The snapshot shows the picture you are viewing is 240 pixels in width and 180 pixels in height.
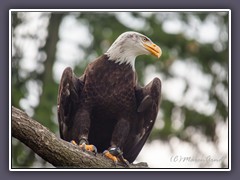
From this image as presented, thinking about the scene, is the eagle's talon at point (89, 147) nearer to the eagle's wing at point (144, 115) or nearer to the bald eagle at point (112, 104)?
the bald eagle at point (112, 104)

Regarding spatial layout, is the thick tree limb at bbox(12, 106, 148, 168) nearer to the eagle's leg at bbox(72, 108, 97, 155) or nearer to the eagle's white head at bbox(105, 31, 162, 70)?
the eagle's leg at bbox(72, 108, 97, 155)

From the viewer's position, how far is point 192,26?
7.88m

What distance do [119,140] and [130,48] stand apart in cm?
90

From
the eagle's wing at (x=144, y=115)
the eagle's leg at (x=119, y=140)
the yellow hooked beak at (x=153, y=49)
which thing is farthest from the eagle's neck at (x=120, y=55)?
the eagle's leg at (x=119, y=140)

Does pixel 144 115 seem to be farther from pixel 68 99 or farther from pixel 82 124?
pixel 68 99

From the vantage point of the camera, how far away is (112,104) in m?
6.65

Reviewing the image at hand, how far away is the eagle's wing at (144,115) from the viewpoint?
672 cm

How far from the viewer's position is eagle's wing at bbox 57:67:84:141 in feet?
21.5

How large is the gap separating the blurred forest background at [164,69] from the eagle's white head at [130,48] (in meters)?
0.36

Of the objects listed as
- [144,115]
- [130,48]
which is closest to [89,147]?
[144,115]

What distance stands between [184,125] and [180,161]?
1.41 m

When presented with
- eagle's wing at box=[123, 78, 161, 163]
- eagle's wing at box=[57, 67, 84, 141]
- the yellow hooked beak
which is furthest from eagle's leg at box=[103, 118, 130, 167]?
the yellow hooked beak
